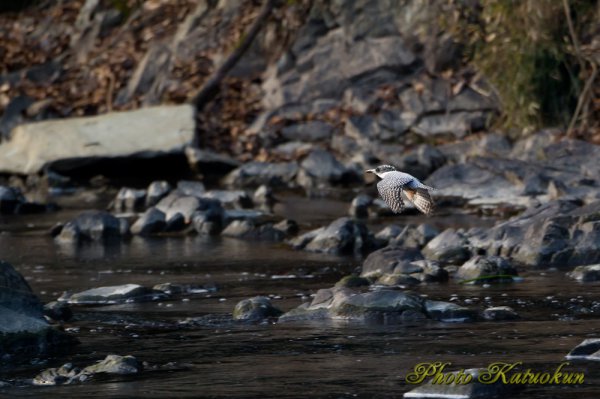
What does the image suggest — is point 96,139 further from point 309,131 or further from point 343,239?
point 343,239

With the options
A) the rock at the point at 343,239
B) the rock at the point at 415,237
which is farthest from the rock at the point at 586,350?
the rock at the point at 343,239

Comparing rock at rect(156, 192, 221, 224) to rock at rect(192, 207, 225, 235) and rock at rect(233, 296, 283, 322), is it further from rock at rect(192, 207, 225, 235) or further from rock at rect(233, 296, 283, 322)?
rock at rect(233, 296, 283, 322)

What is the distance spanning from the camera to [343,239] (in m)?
10.2

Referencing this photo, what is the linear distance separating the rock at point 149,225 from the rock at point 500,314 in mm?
5276

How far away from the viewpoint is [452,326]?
6.83 m

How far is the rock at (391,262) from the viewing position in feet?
28.4

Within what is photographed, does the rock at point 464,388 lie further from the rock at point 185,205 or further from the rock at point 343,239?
the rock at point 185,205

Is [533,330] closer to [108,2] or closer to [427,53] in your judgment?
[427,53]

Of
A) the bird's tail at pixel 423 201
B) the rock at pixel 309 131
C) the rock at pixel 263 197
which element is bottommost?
the rock at pixel 263 197

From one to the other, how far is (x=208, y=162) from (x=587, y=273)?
7780mm

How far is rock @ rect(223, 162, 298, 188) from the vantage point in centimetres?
1477

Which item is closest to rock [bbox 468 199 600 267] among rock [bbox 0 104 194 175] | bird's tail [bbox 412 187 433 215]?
bird's tail [bbox 412 187 433 215]

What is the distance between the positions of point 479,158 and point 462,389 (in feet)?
27.1

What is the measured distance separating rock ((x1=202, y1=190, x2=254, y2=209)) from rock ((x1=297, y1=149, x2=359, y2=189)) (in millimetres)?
1213
